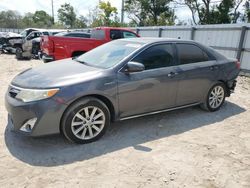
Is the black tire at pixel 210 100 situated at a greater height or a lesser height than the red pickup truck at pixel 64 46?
lesser

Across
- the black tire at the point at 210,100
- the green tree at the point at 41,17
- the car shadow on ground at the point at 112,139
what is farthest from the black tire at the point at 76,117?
the green tree at the point at 41,17

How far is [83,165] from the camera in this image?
3.27 metres

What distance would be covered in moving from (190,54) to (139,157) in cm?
239

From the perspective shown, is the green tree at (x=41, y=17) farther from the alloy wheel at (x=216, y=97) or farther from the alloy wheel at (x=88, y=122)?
the alloy wheel at (x=88, y=122)

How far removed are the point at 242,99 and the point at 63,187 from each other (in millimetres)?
5311

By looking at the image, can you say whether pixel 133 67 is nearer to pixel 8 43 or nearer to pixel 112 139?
pixel 112 139

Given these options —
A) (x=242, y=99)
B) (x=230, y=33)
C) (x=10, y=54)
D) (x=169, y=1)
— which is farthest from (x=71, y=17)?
(x=242, y=99)

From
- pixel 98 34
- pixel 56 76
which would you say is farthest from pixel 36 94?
pixel 98 34

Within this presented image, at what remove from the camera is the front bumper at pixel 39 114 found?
11.0ft

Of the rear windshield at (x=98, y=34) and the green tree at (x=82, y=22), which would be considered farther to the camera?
the green tree at (x=82, y=22)

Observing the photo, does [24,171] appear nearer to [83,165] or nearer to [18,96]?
[83,165]

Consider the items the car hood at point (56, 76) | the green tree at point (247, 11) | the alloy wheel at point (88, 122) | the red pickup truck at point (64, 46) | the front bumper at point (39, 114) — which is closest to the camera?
the front bumper at point (39, 114)

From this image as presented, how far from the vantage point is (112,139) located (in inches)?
157

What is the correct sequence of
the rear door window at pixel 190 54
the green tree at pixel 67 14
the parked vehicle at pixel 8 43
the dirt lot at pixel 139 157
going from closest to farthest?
the dirt lot at pixel 139 157 < the rear door window at pixel 190 54 < the parked vehicle at pixel 8 43 < the green tree at pixel 67 14
